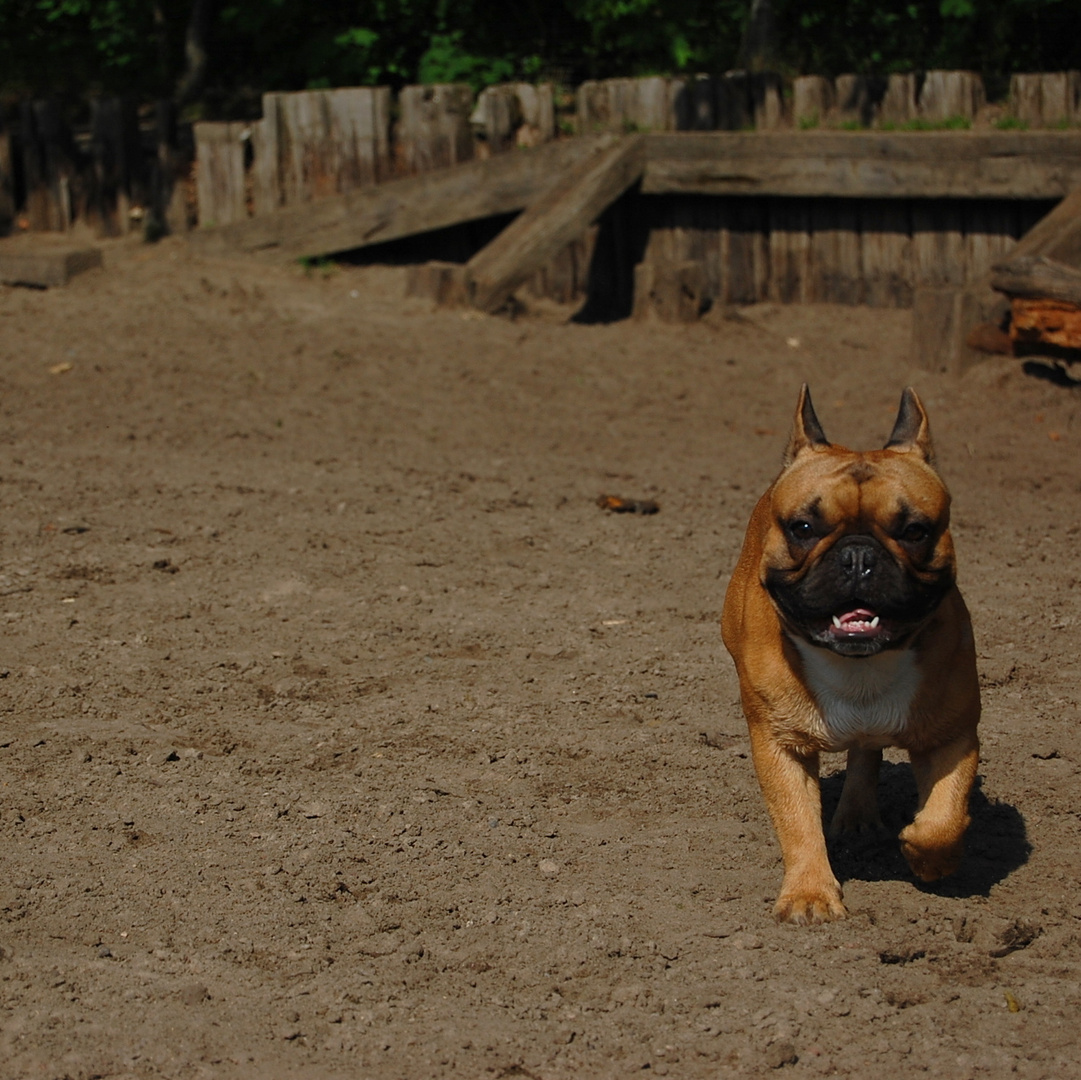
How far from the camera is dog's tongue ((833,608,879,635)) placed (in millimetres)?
3592

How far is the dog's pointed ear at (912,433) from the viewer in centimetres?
412

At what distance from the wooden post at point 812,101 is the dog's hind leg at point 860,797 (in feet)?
25.8

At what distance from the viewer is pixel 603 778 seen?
4812 mm

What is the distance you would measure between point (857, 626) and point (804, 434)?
80 centimetres

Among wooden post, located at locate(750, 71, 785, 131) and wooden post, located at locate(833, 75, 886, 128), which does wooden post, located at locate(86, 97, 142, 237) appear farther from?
wooden post, located at locate(833, 75, 886, 128)

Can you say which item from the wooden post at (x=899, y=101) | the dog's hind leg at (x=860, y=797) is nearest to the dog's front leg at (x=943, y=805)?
the dog's hind leg at (x=860, y=797)

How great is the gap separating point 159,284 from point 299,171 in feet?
5.45

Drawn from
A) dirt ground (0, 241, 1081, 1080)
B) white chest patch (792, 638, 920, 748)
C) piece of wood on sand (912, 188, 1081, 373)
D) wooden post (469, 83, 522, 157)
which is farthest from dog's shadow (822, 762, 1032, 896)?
wooden post (469, 83, 522, 157)

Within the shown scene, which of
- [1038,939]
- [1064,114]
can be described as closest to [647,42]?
[1064,114]

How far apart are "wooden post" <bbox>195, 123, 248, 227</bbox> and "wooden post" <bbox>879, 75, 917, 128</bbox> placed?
538 centimetres

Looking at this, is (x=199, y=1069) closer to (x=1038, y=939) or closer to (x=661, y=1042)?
(x=661, y=1042)

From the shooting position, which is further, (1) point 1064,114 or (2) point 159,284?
(2) point 159,284

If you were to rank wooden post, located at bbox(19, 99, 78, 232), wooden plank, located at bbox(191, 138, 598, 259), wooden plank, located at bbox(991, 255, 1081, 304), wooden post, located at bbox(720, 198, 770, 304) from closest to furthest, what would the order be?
wooden plank, located at bbox(991, 255, 1081, 304)
wooden post, located at bbox(720, 198, 770, 304)
wooden plank, located at bbox(191, 138, 598, 259)
wooden post, located at bbox(19, 99, 78, 232)

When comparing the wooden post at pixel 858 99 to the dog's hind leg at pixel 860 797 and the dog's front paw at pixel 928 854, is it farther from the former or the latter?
the dog's front paw at pixel 928 854
